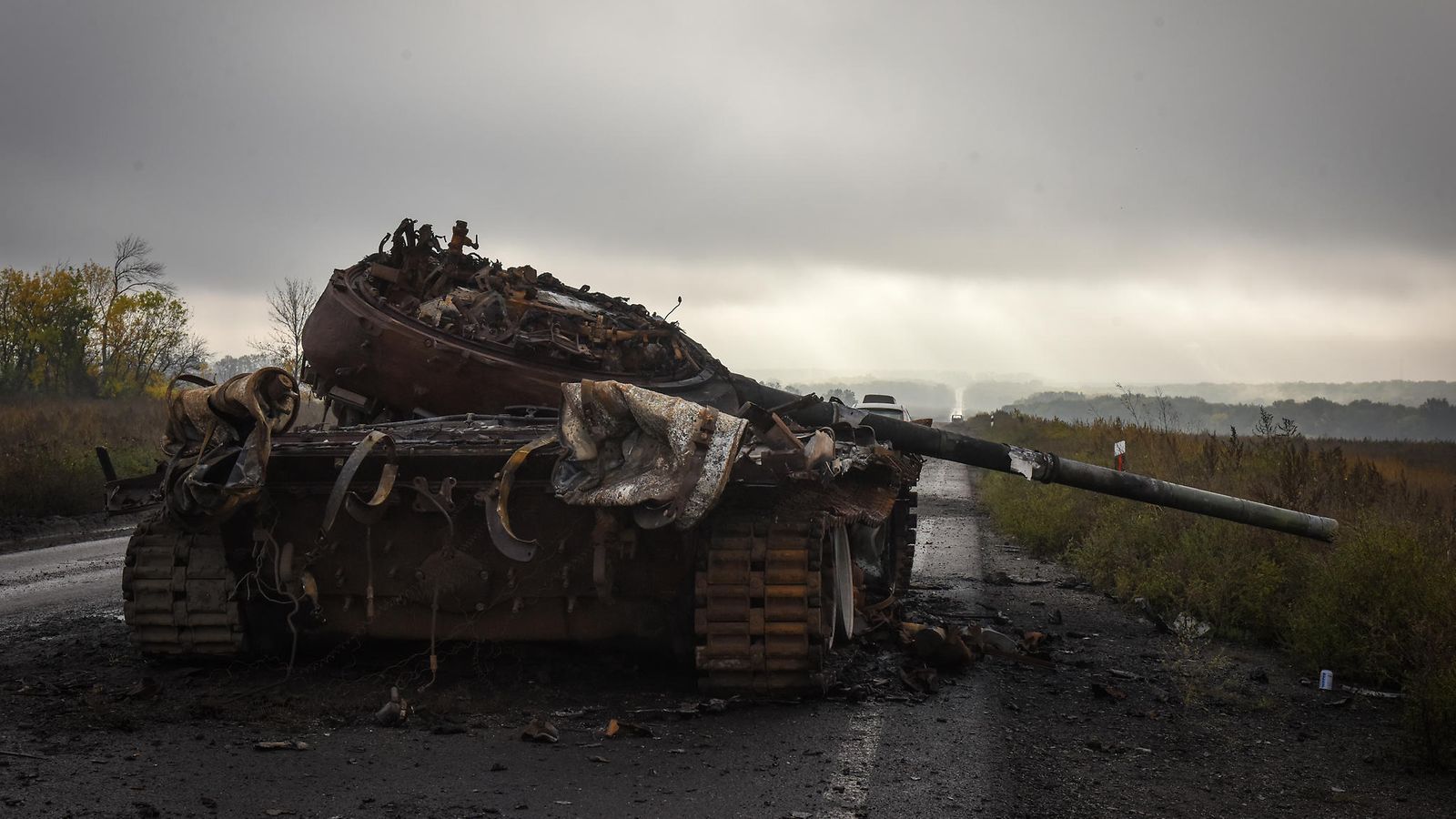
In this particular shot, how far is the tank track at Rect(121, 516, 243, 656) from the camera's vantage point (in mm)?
6215

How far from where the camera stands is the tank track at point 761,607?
5758mm

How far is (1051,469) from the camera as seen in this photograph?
26.8ft

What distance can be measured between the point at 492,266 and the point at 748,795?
4865 millimetres

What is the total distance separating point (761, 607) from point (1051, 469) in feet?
10.2

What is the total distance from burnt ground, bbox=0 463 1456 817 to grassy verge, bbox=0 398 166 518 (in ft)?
28.2

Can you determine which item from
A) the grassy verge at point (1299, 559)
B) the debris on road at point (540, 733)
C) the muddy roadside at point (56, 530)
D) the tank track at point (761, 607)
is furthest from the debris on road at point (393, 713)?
the muddy roadside at point (56, 530)

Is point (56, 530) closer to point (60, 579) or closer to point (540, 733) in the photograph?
point (60, 579)

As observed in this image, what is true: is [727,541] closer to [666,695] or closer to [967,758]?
[666,695]

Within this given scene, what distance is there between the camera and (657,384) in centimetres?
773

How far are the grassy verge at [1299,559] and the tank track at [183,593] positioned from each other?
18.3ft

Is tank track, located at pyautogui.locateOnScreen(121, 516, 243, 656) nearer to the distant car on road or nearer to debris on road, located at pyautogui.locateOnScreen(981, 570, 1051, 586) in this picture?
debris on road, located at pyautogui.locateOnScreen(981, 570, 1051, 586)

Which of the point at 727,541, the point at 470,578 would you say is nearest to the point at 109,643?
the point at 470,578

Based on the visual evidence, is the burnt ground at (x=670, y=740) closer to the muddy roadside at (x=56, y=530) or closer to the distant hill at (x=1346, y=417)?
the muddy roadside at (x=56, y=530)

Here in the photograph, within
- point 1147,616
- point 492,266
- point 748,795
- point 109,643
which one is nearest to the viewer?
point 748,795
